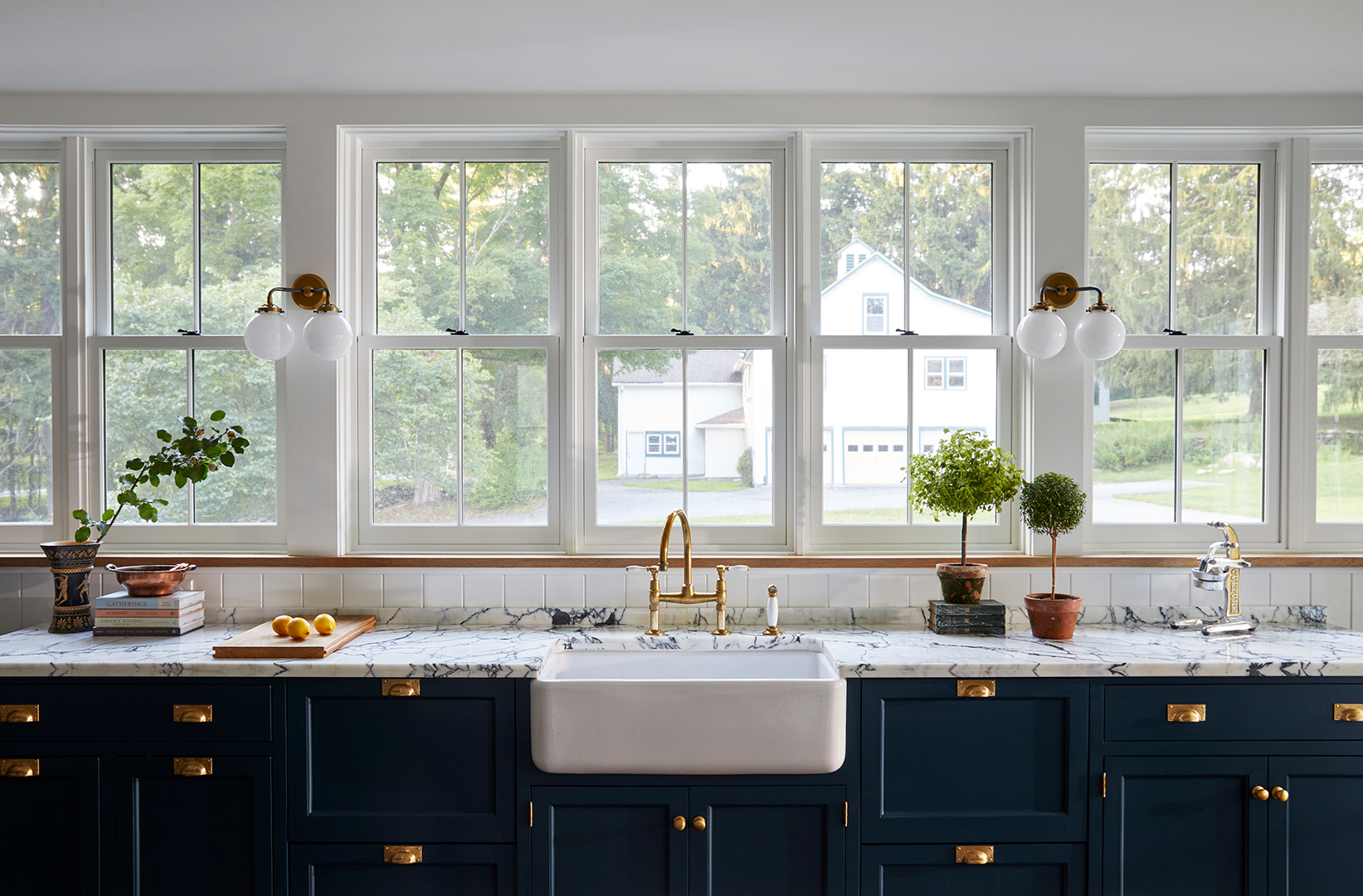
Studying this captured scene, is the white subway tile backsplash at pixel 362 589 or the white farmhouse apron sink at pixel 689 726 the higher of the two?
the white subway tile backsplash at pixel 362 589

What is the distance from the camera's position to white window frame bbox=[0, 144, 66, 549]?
2699 millimetres

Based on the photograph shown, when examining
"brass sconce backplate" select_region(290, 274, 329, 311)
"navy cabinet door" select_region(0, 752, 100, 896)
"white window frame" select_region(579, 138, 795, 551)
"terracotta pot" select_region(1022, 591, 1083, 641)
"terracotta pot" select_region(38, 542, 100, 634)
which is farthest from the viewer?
"white window frame" select_region(579, 138, 795, 551)

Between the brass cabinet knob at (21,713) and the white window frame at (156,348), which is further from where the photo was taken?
the white window frame at (156,348)

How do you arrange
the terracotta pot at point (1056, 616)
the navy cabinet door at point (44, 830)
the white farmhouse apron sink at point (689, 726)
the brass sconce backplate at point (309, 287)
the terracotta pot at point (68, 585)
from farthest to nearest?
1. the brass sconce backplate at point (309, 287)
2. the terracotta pot at point (68, 585)
3. the terracotta pot at point (1056, 616)
4. the navy cabinet door at point (44, 830)
5. the white farmhouse apron sink at point (689, 726)

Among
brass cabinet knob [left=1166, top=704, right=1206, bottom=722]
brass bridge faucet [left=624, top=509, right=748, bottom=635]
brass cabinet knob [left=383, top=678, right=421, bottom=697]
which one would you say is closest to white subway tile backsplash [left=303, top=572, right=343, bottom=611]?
brass cabinet knob [left=383, top=678, right=421, bottom=697]

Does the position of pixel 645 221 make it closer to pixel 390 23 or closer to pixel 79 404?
pixel 390 23

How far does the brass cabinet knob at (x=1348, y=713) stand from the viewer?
6.89 ft

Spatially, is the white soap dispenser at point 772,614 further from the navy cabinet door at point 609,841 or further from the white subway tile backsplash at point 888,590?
the navy cabinet door at point 609,841

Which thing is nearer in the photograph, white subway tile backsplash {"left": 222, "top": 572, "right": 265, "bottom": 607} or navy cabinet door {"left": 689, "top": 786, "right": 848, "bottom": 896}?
navy cabinet door {"left": 689, "top": 786, "right": 848, "bottom": 896}

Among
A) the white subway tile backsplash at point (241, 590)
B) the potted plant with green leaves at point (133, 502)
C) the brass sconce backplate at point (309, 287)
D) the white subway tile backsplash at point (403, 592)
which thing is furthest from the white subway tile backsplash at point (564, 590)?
the brass sconce backplate at point (309, 287)

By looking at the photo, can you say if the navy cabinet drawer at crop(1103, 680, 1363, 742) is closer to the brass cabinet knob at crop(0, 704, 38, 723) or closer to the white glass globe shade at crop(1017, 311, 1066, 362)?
the white glass globe shade at crop(1017, 311, 1066, 362)

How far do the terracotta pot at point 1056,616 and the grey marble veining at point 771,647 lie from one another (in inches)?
1.5

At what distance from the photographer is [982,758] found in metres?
2.09

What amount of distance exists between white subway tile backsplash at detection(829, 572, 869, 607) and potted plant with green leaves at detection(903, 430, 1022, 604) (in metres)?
0.26
